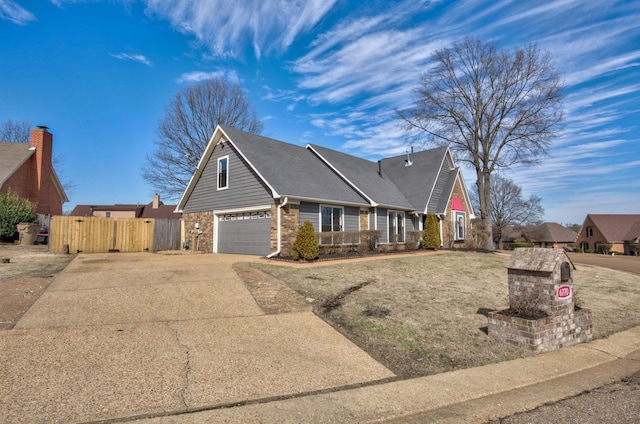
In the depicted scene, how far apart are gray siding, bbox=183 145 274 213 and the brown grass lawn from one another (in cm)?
473

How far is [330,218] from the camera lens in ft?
55.6

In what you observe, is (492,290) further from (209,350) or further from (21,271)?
(21,271)

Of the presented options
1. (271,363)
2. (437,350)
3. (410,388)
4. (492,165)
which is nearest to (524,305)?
(437,350)

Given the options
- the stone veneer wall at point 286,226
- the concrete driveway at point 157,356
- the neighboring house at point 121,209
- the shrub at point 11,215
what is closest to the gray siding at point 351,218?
the stone veneer wall at point 286,226

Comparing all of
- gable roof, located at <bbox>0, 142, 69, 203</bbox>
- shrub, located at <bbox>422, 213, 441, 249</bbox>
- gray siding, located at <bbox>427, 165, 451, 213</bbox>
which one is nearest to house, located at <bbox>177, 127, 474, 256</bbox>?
gray siding, located at <bbox>427, 165, 451, 213</bbox>

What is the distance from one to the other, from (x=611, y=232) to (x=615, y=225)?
5.69 ft

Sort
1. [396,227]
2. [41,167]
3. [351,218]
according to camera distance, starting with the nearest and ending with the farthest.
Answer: [351,218]
[396,227]
[41,167]

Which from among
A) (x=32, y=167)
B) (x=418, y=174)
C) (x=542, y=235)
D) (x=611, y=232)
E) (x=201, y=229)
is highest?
(x=32, y=167)

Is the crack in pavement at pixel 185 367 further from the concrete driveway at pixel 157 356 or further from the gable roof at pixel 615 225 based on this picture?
the gable roof at pixel 615 225

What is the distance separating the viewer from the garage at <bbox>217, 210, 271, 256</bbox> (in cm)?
1570

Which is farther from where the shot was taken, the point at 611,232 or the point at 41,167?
the point at 611,232

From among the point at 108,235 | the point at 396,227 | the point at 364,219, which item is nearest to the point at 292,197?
the point at 364,219

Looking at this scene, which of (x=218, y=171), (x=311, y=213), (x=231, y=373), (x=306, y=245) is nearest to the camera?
(x=231, y=373)

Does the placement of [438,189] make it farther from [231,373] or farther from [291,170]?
[231,373]
